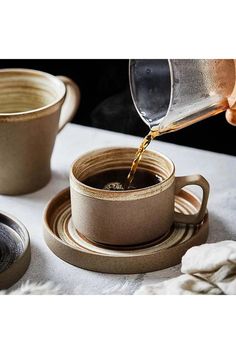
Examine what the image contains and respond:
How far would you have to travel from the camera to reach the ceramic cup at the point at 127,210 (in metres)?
0.88

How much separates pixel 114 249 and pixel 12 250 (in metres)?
0.12

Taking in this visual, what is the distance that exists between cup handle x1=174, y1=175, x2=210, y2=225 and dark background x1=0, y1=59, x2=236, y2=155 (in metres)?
0.38

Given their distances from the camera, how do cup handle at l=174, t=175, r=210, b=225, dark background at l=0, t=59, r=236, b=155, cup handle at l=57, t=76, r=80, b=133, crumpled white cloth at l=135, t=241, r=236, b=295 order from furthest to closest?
1. dark background at l=0, t=59, r=236, b=155
2. cup handle at l=57, t=76, r=80, b=133
3. cup handle at l=174, t=175, r=210, b=225
4. crumpled white cloth at l=135, t=241, r=236, b=295

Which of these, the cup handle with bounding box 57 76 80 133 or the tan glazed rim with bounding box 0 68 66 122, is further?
the cup handle with bounding box 57 76 80 133

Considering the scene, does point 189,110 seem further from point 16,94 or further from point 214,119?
point 214,119

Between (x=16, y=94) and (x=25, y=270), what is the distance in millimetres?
320

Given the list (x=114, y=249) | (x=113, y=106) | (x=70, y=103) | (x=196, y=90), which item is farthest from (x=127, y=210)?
(x=113, y=106)

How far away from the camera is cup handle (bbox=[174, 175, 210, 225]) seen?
931mm

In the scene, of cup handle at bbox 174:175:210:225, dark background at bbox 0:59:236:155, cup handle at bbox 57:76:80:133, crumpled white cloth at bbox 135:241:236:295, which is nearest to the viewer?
crumpled white cloth at bbox 135:241:236:295

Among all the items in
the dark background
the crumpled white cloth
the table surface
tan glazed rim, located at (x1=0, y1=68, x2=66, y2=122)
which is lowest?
the dark background

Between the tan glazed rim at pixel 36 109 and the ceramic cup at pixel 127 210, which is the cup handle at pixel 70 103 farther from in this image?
the ceramic cup at pixel 127 210

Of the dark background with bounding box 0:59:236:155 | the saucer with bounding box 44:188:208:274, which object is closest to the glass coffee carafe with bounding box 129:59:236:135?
the saucer with bounding box 44:188:208:274

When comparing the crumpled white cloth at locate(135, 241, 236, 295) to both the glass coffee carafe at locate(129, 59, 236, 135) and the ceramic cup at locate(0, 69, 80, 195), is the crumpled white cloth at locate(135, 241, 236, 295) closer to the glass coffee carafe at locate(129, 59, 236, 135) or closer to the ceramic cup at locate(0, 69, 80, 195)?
the glass coffee carafe at locate(129, 59, 236, 135)

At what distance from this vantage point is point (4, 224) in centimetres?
95
